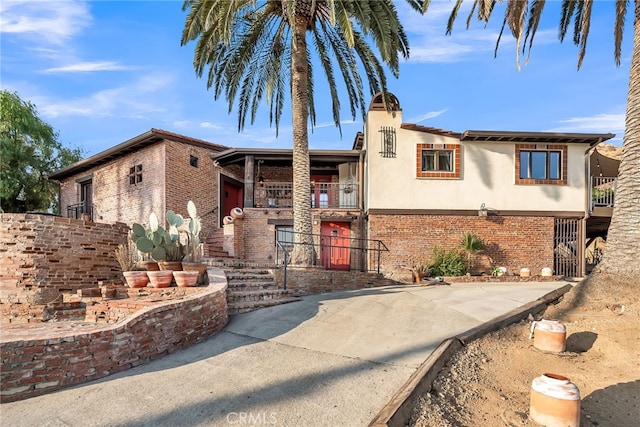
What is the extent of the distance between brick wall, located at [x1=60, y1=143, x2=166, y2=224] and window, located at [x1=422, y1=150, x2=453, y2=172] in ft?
33.3

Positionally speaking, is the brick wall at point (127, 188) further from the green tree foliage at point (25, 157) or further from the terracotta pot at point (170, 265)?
the terracotta pot at point (170, 265)

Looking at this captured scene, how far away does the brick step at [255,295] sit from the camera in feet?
23.8

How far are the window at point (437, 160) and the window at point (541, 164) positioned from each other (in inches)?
101

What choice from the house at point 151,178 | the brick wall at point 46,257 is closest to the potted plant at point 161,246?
the brick wall at point 46,257

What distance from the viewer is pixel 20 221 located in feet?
26.0

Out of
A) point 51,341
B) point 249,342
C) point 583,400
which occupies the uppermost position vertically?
point 51,341

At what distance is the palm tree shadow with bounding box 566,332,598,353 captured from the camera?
217 inches

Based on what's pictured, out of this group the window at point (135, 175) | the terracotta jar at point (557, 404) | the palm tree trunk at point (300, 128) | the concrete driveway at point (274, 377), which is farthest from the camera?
the window at point (135, 175)

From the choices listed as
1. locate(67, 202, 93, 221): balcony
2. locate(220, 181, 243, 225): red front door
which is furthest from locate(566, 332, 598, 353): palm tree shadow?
locate(67, 202, 93, 221): balcony

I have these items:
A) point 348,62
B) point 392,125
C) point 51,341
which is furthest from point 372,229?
point 51,341

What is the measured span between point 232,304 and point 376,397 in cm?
420

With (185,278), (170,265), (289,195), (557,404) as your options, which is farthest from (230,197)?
(557,404)

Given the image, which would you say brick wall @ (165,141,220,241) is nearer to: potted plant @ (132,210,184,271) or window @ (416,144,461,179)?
potted plant @ (132,210,184,271)

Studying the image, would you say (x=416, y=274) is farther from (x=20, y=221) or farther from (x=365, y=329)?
(x=20, y=221)
